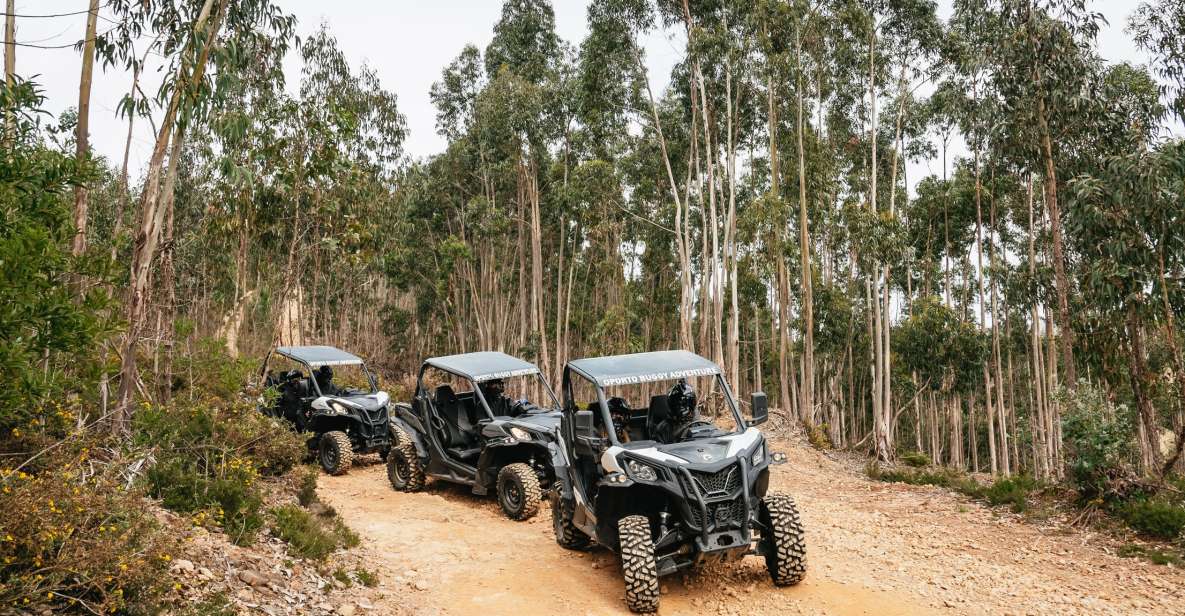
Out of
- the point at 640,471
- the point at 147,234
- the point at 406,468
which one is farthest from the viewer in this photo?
the point at 406,468

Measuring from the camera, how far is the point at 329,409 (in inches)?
462

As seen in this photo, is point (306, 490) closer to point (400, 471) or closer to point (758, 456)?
point (400, 471)

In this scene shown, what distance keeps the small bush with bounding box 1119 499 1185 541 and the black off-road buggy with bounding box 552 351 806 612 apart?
4695 millimetres

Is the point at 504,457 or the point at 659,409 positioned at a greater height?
the point at 659,409

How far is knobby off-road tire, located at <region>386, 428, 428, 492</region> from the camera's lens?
1009 cm

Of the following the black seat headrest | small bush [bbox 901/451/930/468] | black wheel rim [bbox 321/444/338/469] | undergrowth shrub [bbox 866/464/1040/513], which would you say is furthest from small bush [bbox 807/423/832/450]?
the black seat headrest

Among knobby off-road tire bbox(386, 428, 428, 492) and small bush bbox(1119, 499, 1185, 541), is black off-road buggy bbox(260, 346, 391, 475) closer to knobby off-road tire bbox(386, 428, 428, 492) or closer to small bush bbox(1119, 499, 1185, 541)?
knobby off-road tire bbox(386, 428, 428, 492)

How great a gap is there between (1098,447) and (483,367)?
24.5ft

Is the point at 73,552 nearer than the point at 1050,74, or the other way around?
the point at 73,552

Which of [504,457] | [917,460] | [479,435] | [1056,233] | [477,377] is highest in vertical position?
[1056,233]

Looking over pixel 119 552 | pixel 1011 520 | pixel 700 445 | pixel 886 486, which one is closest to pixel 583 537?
pixel 700 445

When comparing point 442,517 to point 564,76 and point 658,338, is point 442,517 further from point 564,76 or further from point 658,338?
point 658,338

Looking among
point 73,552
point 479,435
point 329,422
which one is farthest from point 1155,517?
point 329,422

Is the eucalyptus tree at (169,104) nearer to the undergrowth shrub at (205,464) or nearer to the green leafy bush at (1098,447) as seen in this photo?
the undergrowth shrub at (205,464)
